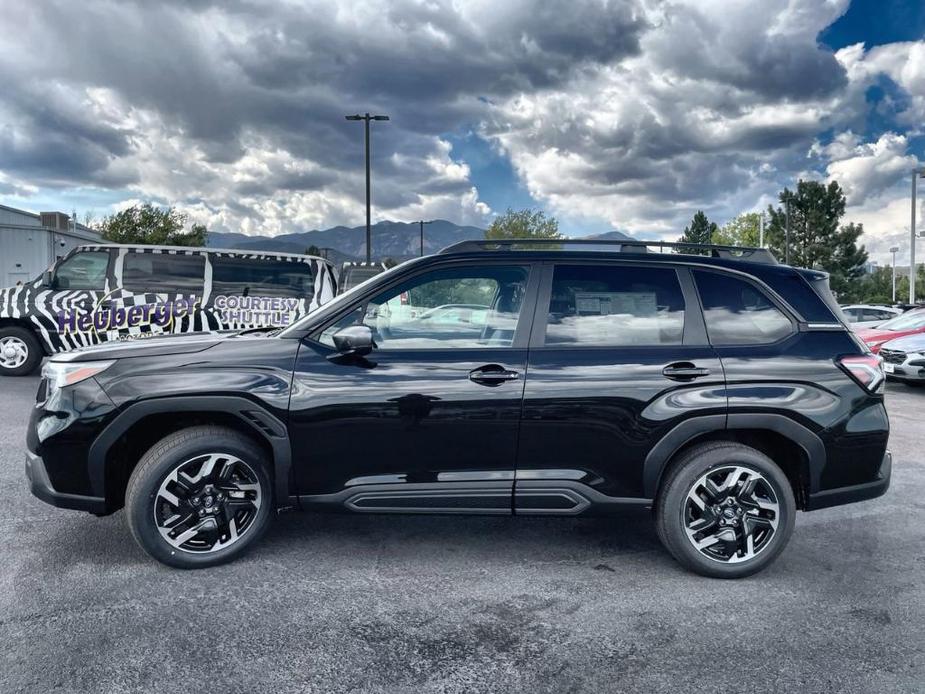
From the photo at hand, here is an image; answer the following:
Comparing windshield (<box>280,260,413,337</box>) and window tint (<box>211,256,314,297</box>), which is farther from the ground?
window tint (<box>211,256,314,297</box>)

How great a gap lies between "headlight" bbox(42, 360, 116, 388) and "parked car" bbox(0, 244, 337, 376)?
5757 millimetres

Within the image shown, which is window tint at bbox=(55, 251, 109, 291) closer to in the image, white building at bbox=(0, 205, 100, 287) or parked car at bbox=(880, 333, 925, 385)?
parked car at bbox=(880, 333, 925, 385)

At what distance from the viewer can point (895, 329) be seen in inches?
464

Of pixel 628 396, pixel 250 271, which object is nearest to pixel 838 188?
pixel 250 271

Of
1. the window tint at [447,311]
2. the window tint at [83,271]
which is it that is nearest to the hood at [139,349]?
the window tint at [447,311]

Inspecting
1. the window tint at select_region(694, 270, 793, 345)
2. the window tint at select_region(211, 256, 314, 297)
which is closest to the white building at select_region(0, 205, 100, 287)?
the window tint at select_region(211, 256, 314, 297)

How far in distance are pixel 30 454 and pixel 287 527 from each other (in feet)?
4.80

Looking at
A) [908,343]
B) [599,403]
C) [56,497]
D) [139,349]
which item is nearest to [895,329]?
[908,343]

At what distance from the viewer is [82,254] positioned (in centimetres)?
933

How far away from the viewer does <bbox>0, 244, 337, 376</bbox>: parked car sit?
9211mm

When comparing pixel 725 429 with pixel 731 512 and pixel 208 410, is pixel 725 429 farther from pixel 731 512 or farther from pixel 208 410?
pixel 208 410

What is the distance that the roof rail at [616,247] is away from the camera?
145 inches

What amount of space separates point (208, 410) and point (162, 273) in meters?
6.80

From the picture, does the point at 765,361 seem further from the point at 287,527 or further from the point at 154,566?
the point at 154,566
